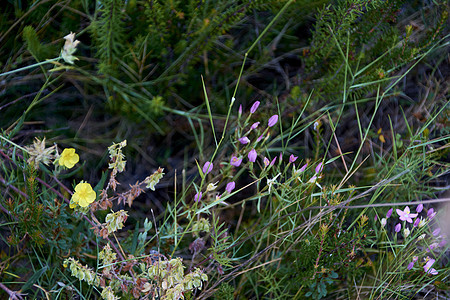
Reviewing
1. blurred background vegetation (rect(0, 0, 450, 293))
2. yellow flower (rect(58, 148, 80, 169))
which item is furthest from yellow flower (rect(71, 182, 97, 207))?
blurred background vegetation (rect(0, 0, 450, 293))

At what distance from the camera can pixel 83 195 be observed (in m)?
1.62

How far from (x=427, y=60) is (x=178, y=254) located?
1.98m

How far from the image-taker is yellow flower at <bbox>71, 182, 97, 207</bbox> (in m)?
1.61

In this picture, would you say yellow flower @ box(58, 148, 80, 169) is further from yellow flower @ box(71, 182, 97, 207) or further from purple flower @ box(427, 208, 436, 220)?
purple flower @ box(427, 208, 436, 220)

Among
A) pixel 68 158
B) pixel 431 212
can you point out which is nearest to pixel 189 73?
pixel 68 158

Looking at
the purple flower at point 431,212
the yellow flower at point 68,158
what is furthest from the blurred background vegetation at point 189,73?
the yellow flower at point 68,158

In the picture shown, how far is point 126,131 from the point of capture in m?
2.34

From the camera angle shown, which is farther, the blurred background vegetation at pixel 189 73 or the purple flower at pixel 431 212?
the blurred background vegetation at pixel 189 73

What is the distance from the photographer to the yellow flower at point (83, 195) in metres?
1.61

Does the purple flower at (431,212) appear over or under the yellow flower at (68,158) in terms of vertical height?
under

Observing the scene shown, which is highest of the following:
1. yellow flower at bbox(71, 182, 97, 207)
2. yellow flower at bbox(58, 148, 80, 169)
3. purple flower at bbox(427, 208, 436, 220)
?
yellow flower at bbox(58, 148, 80, 169)

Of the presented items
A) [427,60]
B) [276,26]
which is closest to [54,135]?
[276,26]

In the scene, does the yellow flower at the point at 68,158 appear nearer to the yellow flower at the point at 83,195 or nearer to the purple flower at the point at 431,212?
the yellow flower at the point at 83,195

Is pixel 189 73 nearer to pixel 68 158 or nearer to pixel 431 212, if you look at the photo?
pixel 68 158
